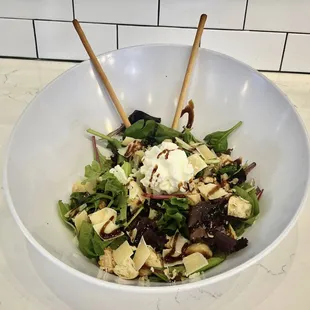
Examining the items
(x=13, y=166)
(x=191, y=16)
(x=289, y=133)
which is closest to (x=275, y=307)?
(x=289, y=133)

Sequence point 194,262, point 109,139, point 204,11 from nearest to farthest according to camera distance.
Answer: point 194,262, point 109,139, point 204,11

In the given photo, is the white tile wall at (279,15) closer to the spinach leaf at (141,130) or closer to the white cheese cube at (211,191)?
the spinach leaf at (141,130)

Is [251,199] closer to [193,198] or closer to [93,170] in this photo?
[193,198]

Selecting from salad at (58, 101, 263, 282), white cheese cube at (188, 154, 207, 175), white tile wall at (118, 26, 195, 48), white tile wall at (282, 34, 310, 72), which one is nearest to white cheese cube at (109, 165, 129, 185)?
salad at (58, 101, 263, 282)

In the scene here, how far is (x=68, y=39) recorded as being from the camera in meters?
1.11

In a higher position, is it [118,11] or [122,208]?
[118,11]

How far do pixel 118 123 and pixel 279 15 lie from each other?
0.39 metres

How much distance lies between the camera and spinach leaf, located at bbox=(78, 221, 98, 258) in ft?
2.34

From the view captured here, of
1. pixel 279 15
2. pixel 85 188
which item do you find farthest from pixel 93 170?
pixel 279 15

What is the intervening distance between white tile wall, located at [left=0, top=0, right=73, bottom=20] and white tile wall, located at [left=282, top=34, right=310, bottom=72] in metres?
0.45

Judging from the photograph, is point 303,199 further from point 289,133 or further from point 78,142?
point 78,142

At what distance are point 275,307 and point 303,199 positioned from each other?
0.15 m

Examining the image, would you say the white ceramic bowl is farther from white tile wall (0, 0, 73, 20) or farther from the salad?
white tile wall (0, 0, 73, 20)

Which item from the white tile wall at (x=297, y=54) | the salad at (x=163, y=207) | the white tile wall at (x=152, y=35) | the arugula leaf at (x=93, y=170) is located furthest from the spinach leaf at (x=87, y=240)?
the white tile wall at (x=297, y=54)
